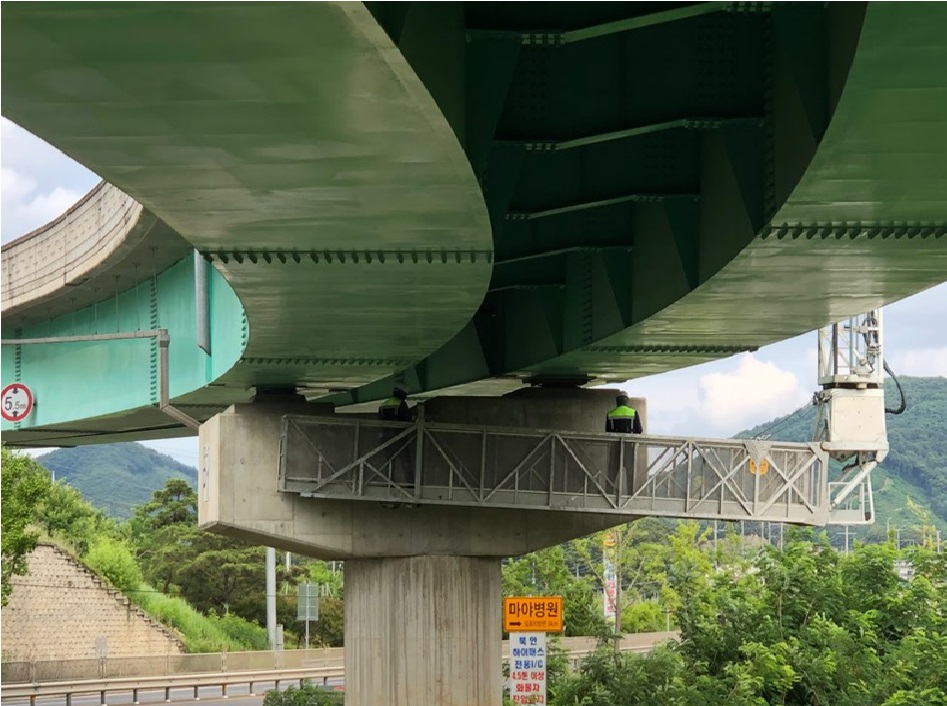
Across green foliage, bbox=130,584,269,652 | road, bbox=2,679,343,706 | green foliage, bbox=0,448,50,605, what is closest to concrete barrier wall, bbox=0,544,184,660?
road, bbox=2,679,343,706

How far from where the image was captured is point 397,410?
23344 millimetres

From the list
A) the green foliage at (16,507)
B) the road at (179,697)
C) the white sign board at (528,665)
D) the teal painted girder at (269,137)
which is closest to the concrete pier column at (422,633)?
the white sign board at (528,665)

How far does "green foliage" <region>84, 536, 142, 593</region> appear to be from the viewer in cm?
5785

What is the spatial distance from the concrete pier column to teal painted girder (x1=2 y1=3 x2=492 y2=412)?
10.6 m

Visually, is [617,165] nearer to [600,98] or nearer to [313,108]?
[600,98]

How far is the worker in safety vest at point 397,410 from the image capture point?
918 inches

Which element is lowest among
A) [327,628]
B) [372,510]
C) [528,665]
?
[327,628]

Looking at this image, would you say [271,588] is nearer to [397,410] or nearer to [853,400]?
[853,400]

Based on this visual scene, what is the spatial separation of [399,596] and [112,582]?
34681mm

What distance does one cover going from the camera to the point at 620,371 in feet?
77.3

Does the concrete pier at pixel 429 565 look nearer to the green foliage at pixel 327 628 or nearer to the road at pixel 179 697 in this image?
the road at pixel 179 697

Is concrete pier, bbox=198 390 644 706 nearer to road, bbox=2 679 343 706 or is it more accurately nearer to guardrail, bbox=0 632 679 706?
guardrail, bbox=0 632 679 706

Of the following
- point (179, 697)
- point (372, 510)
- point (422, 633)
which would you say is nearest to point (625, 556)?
point (179, 697)

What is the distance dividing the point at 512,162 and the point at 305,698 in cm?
2000
